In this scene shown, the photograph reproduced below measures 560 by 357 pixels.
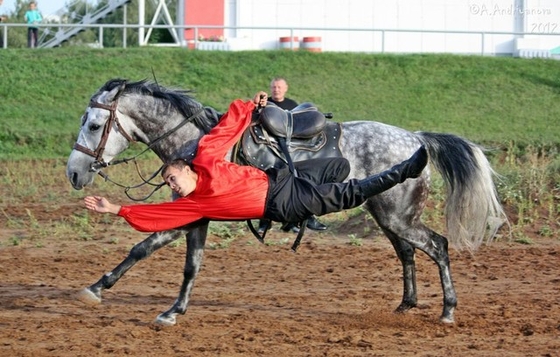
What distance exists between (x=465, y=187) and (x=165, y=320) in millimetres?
3172

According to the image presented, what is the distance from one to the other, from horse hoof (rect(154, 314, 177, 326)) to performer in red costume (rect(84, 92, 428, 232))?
3.45 ft

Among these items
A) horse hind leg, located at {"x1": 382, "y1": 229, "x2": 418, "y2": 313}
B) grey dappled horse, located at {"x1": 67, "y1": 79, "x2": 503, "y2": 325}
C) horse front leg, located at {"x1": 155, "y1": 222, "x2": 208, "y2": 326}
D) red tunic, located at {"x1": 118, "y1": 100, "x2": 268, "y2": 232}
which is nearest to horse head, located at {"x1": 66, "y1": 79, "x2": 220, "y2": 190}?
grey dappled horse, located at {"x1": 67, "y1": 79, "x2": 503, "y2": 325}

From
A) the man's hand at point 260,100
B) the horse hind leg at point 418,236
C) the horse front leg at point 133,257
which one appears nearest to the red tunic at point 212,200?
the horse front leg at point 133,257

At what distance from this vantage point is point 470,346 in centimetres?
800

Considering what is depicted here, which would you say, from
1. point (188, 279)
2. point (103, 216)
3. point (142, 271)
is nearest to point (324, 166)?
point (188, 279)

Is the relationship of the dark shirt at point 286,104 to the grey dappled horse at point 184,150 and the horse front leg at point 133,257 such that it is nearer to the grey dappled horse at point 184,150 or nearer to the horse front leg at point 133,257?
the grey dappled horse at point 184,150

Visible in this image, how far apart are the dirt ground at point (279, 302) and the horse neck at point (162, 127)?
4.98 ft

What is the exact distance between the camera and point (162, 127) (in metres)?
9.35

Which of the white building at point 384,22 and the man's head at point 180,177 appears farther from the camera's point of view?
the white building at point 384,22

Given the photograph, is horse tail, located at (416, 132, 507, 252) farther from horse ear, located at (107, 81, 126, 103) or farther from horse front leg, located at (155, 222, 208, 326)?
horse ear, located at (107, 81, 126, 103)

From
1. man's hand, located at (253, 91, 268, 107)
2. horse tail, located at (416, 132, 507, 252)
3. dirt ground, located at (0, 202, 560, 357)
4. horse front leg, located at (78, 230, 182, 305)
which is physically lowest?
dirt ground, located at (0, 202, 560, 357)

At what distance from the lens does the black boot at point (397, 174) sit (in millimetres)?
7691

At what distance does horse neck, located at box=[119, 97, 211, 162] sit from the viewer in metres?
9.32

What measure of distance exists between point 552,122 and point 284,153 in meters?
19.5
